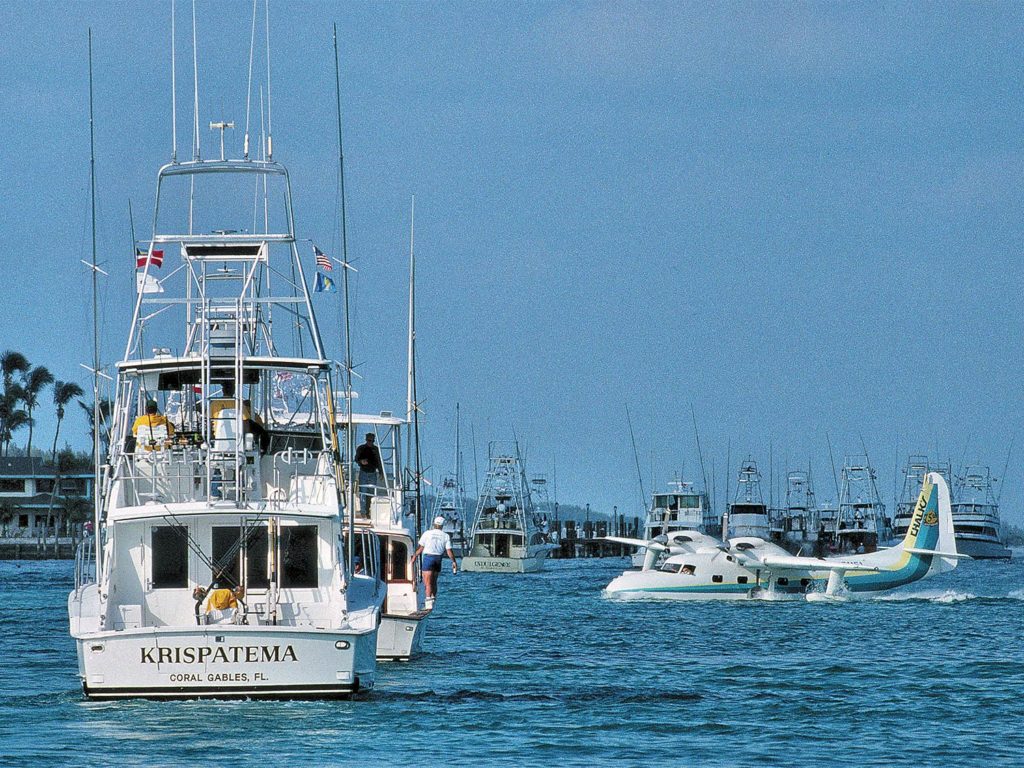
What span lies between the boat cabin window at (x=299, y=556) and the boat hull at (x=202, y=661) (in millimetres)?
2593

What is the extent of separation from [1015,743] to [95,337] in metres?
15.6

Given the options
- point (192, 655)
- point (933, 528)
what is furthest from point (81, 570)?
point (933, 528)

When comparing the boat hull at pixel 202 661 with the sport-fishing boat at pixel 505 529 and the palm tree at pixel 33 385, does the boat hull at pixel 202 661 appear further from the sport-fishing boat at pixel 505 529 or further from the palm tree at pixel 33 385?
the palm tree at pixel 33 385

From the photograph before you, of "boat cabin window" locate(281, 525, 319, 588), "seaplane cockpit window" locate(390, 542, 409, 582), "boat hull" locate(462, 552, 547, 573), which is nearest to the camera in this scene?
"boat cabin window" locate(281, 525, 319, 588)

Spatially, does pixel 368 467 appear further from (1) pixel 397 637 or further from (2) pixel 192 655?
(2) pixel 192 655

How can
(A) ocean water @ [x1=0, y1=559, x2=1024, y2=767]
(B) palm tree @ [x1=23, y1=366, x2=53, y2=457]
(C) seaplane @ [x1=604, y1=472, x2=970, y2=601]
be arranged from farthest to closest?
(B) palm tree @ [x1=23, y1=366, x2=53, y2=457], (C) seaplane @ [x1=604, y1=472, x2=970, y2=601], (A) ocean water @ [x1=0, y1=559, x2=1024, y2=767]

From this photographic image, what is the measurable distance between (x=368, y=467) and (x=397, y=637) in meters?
3.82

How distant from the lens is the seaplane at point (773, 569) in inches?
2603

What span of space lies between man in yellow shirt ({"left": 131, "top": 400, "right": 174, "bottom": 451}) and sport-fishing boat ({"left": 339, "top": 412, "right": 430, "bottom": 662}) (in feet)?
18.4

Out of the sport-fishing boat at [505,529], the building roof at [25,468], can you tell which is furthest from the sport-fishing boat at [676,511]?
the building roof at [25,468]

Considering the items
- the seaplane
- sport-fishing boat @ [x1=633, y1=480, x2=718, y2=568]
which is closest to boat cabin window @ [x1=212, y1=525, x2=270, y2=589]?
the seaplane

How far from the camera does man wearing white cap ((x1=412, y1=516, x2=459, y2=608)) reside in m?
33.0

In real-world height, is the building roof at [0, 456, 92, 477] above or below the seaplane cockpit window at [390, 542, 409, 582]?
above

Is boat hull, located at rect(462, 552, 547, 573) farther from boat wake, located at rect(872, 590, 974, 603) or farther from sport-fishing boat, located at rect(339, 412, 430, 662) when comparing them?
sport-fishing boat, located at rect(339, 412, 430, 662)
